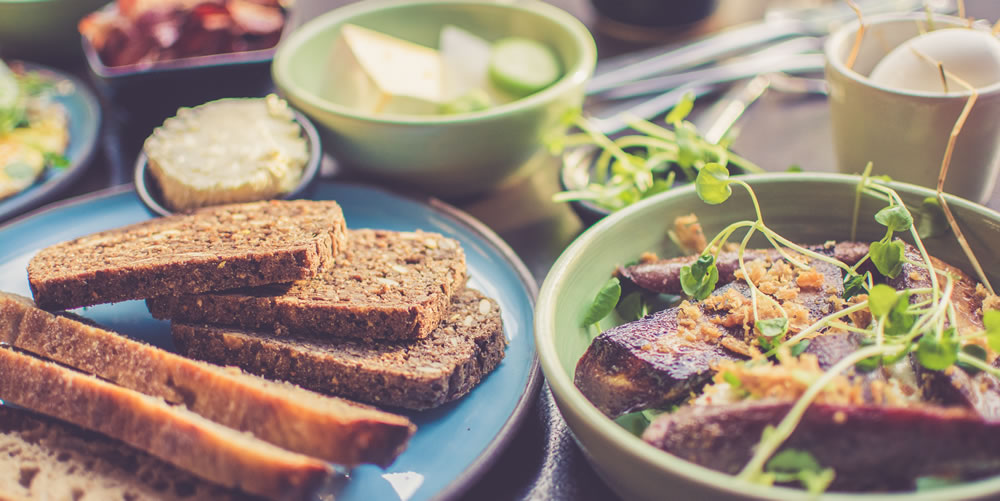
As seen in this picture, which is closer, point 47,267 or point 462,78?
point 47,267

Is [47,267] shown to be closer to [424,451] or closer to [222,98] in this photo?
[222,98]

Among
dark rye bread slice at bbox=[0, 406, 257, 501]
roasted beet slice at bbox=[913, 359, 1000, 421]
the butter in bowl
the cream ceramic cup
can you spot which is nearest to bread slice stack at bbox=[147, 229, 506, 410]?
dark rye bread slice at bbox=[0, 406, 257, 501]

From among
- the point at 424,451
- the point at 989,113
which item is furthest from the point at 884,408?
the point at 989,113

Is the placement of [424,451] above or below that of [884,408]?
below

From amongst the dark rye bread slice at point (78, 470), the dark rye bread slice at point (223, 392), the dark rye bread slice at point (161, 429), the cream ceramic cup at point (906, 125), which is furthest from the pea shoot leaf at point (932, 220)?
the dark rye bread slice at point (78, 470)

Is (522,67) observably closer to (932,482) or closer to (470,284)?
(470,284)

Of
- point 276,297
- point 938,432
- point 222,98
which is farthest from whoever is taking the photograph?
point 222,98

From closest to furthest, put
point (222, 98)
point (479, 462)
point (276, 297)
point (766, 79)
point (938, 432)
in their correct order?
point (938, 432) < point (479, 462) < point (276, 297) < point (222, 98) < point (766, 79)

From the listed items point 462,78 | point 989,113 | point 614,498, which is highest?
point 989,113
